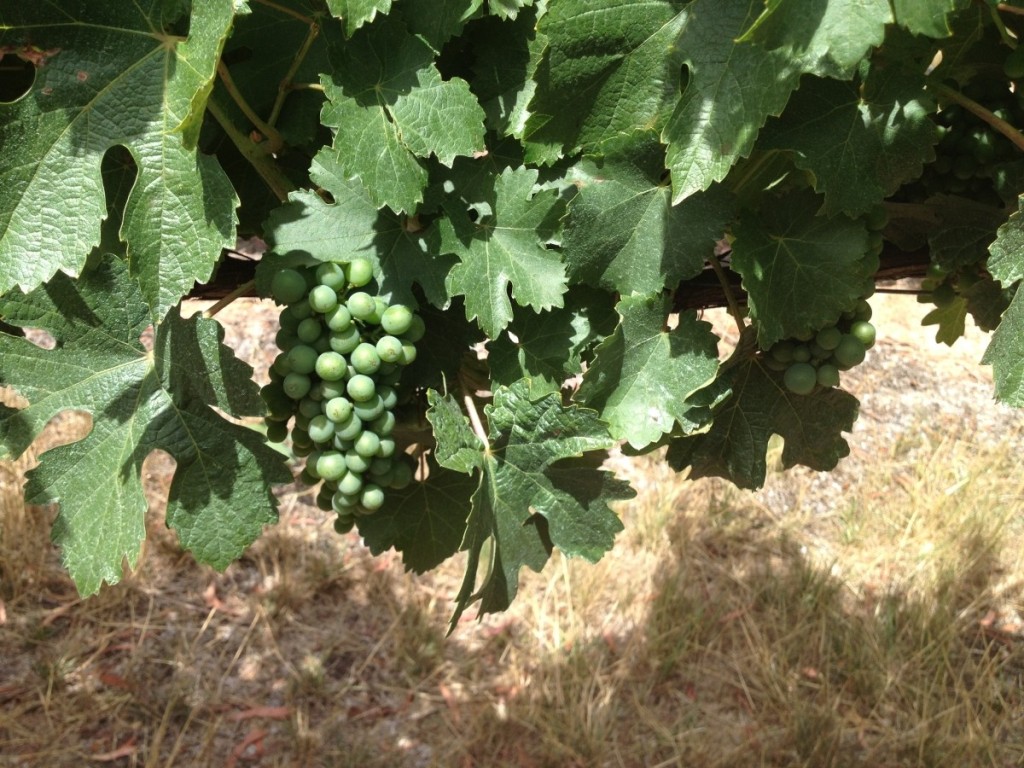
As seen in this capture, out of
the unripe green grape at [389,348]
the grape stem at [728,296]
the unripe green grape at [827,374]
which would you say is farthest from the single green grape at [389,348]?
the unripe green grape at [827,374]

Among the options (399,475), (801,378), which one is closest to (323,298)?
(399,475)

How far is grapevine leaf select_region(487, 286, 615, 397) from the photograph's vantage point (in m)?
1.06

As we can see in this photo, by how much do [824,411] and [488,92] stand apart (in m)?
0.50

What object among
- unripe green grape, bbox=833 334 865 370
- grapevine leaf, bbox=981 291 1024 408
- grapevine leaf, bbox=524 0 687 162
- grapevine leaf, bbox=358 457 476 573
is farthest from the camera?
grapevine leaf, bbox=358 457 476 573

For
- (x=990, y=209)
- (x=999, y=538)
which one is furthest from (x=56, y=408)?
(x=999, y=538)

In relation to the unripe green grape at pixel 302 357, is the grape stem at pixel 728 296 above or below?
above

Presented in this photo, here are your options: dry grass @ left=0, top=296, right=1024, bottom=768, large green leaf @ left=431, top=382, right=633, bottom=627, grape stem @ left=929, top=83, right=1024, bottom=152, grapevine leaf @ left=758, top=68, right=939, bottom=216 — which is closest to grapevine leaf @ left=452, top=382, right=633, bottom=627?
large green leaf @ left=431, top=382, right=633, bottom=627

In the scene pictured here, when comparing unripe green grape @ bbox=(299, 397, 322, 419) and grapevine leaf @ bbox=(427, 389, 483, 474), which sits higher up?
grapevine leaf @ bbox=(427, 389, 483, 474)

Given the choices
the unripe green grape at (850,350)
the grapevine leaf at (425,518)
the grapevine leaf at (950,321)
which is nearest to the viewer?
the unripe green grape at (850,350)

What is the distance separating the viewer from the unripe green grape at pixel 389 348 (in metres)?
1.00

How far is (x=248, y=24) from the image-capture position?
1.00 meters

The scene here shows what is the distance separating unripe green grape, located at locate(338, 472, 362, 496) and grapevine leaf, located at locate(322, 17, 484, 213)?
30 centimetres

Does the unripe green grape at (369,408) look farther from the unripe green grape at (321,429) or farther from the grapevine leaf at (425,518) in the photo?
the grapevine leaf at (425,518)

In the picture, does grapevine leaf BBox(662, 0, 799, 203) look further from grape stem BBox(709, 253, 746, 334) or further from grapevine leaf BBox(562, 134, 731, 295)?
grape stem BBox(709, 253, 746, 334)
